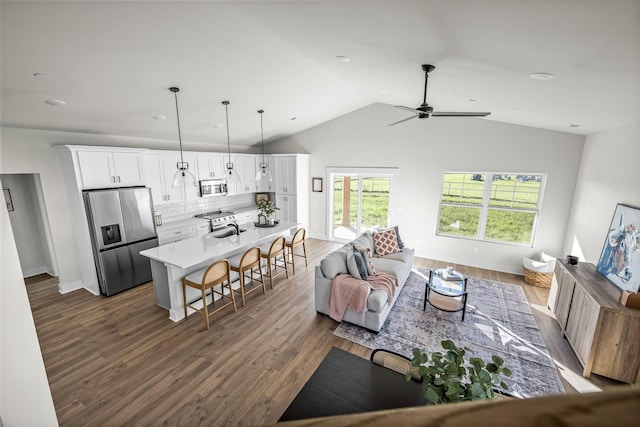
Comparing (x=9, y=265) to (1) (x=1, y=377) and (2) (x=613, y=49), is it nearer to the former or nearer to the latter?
(1) (x=1, y=377)

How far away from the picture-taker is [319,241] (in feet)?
25.2

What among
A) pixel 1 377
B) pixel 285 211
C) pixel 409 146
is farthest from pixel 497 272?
pixel 1 377

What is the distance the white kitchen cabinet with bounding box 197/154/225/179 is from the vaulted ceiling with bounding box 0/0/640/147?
1.70 meters

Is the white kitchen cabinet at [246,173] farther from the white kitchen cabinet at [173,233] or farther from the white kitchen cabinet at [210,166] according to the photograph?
the white kitchen cabinet at [173,233]

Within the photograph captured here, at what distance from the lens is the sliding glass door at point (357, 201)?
6738 mm

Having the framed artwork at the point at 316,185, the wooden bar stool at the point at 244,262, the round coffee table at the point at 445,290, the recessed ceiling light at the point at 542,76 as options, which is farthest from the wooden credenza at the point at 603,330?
the framed artwork at the point at 316,185

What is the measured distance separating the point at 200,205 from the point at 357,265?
14.4 feet

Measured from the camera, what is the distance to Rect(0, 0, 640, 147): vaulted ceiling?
5.80 ft

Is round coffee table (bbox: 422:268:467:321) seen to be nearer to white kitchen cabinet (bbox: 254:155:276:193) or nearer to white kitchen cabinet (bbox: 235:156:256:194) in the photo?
white kitchen cabinet (bbox: 254:155:276:193)

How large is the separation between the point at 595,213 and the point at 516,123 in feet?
6.39

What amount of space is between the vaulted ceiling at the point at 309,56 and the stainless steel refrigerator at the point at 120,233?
117cm

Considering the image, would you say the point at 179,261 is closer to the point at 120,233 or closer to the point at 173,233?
the point at 120,233

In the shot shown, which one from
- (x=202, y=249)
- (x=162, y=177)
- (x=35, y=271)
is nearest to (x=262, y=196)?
(x=162, y=177)

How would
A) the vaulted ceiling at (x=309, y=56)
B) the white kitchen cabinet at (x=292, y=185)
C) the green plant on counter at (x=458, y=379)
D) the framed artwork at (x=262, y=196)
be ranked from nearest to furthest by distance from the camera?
the green plant on counter at (x=458, y=379), the vaulted ceiling at (x=309, y=56), the white kitchen cabinet at (x=292, y=185), the framed artwork at (x=262, y=196)
